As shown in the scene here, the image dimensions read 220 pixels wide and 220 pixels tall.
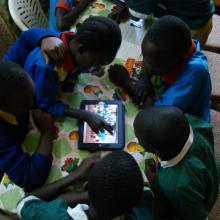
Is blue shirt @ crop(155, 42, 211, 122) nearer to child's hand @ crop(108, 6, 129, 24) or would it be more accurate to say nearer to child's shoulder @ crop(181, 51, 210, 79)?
child's shoulder @ crop(181, 51, 210, 79)

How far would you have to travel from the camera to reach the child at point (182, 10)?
1.52 m

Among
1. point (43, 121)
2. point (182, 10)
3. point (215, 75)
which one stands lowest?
point (215, 75)

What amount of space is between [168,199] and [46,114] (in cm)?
50

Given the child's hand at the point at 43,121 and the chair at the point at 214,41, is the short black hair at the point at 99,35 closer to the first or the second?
the child's hand at the point at 43,121

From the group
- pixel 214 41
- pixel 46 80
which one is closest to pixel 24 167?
pixel 46 80

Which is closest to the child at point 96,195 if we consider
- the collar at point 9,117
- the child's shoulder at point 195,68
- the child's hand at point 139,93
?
the collar at point 9,117

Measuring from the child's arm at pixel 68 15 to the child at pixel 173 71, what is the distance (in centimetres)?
35

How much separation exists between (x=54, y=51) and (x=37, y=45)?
0.14 meters

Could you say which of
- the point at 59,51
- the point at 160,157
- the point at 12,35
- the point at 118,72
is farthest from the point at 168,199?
the point at 12,35

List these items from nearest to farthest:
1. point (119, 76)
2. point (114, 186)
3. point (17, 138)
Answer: point (114, 186) < point (17, 138) < point (119, 76)

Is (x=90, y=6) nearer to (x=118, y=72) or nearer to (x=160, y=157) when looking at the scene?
(x=118, y=72)

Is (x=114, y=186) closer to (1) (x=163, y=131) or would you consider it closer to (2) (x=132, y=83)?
(1) (x=163, y=131)

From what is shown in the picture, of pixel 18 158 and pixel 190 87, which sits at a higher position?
pixel 190 87

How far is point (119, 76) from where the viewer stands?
1341mm
